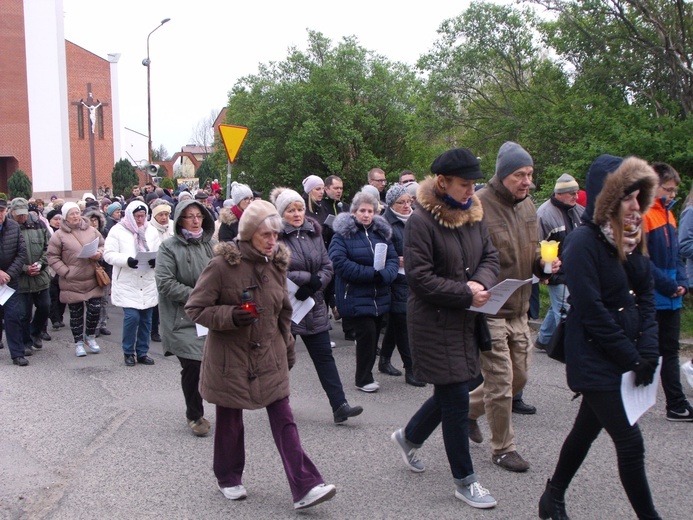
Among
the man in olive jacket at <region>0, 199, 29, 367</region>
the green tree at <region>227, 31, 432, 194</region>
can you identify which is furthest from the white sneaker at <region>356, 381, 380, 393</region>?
the green tree at <region>227, 31, 432, 194</region>

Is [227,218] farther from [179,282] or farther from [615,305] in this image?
[615,305]

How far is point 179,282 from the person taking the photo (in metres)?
6.00

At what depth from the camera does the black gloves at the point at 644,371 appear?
3629 millimetres

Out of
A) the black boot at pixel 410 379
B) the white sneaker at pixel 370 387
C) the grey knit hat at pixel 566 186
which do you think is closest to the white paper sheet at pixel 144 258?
the white sneaker at pixel 370 387

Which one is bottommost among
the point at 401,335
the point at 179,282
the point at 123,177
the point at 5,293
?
the point at 401,335

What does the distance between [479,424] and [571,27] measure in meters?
8.97

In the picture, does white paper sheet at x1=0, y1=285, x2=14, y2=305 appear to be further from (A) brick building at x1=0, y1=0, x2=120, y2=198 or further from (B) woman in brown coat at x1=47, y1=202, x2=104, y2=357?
(A) brick building at x1=0, y1=0, x2=120, y2=198

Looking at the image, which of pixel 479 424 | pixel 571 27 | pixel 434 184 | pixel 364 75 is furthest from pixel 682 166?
pixel 364 75

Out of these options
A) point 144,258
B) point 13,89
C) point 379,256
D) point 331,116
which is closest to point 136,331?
point 144,258

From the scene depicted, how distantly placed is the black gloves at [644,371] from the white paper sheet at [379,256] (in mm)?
3351

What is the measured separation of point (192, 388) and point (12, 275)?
3957 millimetres

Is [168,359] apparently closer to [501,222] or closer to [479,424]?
[479,424]

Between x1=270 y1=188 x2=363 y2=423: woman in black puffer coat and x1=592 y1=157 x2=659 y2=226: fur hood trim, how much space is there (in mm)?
2692

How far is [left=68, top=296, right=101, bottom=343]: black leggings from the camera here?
9.02 m
